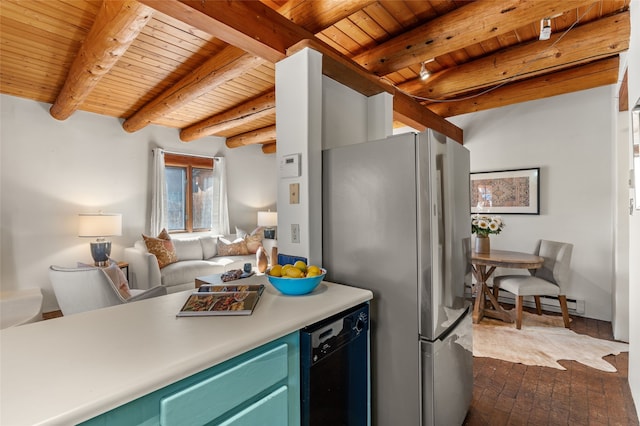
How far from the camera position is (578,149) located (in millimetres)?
3559

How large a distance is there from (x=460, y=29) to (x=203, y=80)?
218 cm

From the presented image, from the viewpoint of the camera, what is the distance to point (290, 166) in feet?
6.11

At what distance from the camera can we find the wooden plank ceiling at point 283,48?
1989mm

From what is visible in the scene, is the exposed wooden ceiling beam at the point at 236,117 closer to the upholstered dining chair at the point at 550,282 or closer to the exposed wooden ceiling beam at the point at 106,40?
the exposed wooden ceiling beam at the point at 106,40

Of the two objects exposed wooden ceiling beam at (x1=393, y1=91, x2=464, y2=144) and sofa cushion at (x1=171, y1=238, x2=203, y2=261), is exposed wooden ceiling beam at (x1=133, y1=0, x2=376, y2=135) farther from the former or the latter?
sofa cushion at (x1=171, y1=238, x2=203, y2=261)

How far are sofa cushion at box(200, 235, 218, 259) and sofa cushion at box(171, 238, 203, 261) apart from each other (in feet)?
0.22

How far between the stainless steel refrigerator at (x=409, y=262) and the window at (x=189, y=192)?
A: 425 centimetres

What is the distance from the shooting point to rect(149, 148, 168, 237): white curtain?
4781 millimetres

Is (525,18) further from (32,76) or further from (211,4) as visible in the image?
(32,76)

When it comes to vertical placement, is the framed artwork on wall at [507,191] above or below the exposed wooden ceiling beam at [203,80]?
below

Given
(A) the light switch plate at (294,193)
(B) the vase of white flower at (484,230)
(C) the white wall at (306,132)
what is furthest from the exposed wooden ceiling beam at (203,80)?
(B) the vase of white flower at (484,230)

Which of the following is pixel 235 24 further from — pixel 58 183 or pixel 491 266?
pixel 58 183

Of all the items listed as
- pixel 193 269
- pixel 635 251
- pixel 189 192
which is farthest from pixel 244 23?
pixel 189 192

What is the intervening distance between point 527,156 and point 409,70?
6.19ft
